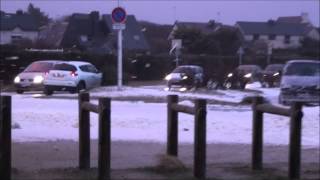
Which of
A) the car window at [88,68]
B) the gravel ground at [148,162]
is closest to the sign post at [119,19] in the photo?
the car window at [88,68]

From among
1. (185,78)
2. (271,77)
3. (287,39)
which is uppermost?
(287,39)

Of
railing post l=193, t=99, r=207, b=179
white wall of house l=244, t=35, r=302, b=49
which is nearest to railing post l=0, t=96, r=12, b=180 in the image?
railing post l=193, t=99, r=207, b=179

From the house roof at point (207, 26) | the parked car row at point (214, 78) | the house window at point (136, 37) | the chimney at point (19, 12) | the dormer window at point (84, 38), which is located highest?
the chimney at point (19, 12)

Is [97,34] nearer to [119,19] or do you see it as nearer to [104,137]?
[119,19]

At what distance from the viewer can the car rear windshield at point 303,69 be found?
904 inches

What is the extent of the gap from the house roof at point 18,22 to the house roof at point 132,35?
1974mm

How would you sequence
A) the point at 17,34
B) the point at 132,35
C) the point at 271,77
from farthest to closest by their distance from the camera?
the point at 271,77 → the point at 132,35 → the point at 17,34

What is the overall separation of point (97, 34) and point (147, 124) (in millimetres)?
5667

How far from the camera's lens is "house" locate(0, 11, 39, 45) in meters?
16.2

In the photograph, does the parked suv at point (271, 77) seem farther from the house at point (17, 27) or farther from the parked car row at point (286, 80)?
the house at point (17, 27)

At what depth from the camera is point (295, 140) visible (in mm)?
8508

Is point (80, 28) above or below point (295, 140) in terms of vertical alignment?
above

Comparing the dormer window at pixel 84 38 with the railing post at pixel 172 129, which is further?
the dormer window at pixel 84 38

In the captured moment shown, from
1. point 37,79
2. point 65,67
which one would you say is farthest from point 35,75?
point 65,67
